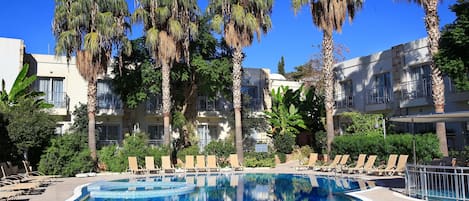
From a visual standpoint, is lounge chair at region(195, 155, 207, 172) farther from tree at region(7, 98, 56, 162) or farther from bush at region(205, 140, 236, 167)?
tree at region(7, 98, 56, 162)

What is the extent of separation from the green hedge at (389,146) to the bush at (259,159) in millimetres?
4185

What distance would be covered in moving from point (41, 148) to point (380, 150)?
17.3 m

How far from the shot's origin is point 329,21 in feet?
81.8

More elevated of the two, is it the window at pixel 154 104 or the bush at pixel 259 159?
the window at pixel 154 104

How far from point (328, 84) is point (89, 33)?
13.6m

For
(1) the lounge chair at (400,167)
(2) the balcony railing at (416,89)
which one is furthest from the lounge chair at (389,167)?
(2) the balcony railing at (416,89)

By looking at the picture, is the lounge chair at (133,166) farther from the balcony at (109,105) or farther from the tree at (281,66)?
the tree at (281,66)

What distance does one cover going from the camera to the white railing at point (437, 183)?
1105 cm

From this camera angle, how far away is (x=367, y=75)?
100 ft

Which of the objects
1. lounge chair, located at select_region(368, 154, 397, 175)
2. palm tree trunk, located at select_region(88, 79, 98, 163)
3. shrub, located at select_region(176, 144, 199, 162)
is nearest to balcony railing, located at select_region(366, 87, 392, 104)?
lounge chair, located at select_region(368, 154, 397, 175)

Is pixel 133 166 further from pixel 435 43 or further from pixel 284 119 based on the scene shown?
pixel 435 43

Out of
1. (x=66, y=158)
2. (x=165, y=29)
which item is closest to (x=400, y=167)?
(x=165, y=29)

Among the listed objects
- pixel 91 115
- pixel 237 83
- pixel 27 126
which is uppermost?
pixel 237 83

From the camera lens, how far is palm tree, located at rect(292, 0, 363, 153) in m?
24.8
